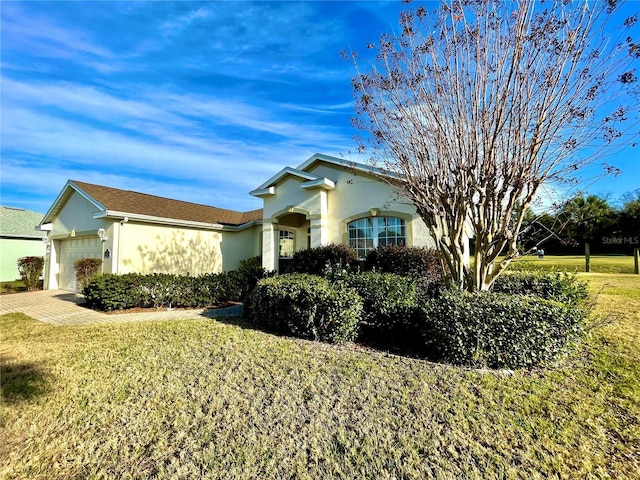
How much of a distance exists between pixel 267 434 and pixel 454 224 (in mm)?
6060

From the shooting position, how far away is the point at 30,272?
16766mm

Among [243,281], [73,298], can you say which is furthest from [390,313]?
[73,298]

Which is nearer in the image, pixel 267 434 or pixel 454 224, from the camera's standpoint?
pixel 267 434

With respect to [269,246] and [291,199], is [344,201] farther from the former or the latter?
[269,246]

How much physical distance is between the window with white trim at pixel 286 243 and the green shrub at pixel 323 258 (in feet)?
17.0

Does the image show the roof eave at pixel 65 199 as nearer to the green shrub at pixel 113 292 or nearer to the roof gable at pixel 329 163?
the green shrub at pixel 113 292

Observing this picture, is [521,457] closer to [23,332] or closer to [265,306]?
[265,306]

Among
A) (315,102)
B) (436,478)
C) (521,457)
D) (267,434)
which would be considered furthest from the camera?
(315,102)

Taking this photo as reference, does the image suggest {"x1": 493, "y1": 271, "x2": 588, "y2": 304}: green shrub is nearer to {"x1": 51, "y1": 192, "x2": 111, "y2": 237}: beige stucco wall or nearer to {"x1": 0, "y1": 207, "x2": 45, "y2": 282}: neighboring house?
{"x1": 51, "y1": 192, "x2": 111, "y2": 237}: beige stucco wall

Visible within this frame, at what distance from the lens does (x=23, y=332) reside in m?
7.88

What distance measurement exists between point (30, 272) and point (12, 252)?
7.93 metres

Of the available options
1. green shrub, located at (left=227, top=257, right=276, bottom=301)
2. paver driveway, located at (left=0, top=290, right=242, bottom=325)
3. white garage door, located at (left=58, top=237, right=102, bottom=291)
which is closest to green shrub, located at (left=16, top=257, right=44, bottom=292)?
white garage door, located at (left=58, top=237, right=102, bottom=291)

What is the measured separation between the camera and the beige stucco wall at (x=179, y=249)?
13.6 metres

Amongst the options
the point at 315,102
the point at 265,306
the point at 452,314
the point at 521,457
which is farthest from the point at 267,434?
the point at 315,102
